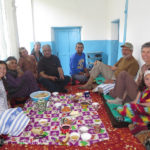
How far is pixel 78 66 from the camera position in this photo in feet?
11.5

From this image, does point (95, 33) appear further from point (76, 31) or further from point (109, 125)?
point (109, 125)

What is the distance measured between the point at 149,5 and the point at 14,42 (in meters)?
2.65

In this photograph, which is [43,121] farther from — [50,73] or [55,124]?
[50,73]

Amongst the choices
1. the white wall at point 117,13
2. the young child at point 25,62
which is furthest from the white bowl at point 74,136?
the white wall at point 117,13

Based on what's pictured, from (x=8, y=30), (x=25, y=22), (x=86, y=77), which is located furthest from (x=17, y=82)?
(x=25, y=22)

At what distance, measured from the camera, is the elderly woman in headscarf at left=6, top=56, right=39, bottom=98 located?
95.9 inches

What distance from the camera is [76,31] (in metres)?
5.19

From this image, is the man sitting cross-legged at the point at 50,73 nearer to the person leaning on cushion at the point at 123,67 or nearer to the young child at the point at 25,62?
the young child at the point at 25,62

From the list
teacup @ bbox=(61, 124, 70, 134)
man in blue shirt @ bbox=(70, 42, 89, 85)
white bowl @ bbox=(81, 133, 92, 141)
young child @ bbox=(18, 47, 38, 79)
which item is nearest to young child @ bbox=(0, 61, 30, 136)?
teacup @ bbox=(61, 124, 70, 134)

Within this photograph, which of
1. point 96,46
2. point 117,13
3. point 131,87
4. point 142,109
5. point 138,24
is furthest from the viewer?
point 96,46

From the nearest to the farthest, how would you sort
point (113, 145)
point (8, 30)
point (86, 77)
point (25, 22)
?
point (113, 145), point (8, 30), point (86, 77), point (25, 22)

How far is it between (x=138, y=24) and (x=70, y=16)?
283 cm

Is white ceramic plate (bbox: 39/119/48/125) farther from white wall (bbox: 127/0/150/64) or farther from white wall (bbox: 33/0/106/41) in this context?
white wall (bbox: 33/0/106/41)

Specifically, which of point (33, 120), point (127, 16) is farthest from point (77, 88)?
point (127, 16)
